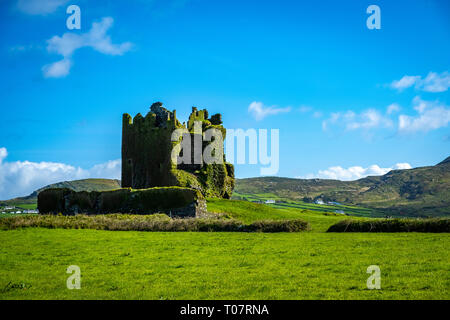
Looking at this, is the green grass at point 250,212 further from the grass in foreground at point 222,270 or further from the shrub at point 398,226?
the grass in foreground at point 222,270

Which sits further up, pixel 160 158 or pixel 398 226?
pixel 160 158

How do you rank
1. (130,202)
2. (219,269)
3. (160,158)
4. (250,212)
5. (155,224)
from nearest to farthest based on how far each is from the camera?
1. (219,269)
2. (155,224)
3. (130,202)
4. (250,212)
5. (160,158)

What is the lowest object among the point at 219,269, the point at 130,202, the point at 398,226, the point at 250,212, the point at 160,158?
the point at 250,212

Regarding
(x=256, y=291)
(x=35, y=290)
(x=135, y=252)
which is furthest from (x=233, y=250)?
(x=35, y=290)

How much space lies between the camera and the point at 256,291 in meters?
10.7

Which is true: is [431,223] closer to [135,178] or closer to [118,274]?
[118,274]

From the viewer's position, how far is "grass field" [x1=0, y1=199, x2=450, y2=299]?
35.0ft

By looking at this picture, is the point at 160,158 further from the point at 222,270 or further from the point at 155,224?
the point at 222,270

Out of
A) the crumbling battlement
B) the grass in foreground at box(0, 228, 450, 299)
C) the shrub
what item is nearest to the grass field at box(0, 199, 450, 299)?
the grass in foreground at box(0, 228, 450, 299)

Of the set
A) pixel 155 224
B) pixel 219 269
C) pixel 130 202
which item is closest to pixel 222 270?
pixel 219 269

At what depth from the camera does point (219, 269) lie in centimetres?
1417

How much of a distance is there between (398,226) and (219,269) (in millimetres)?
21860

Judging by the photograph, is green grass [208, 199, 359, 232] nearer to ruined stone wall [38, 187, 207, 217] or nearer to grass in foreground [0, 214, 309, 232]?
ruined stone wall [38, 187, 207, 217]
